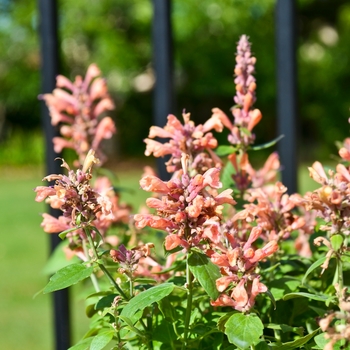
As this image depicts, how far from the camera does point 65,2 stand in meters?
15.0

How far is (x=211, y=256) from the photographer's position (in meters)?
0.92

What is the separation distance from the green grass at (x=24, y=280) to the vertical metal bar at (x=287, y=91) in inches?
15.9

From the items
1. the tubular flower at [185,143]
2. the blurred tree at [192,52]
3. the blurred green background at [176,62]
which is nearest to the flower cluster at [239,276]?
the tubular flower at [185,143]

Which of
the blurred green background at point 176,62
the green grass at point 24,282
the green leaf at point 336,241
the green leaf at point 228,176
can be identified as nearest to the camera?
the green leaf at point 336,241

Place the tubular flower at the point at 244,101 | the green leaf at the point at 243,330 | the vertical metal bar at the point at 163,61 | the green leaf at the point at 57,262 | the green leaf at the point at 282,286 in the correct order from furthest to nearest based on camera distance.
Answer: the vertical metal bar at the point at 163,61
the green leaf at the point at 57,262
the tubular flower at the point at 244,101
the green leaf at the point at 282,286
the green leaf at the point at 243,330

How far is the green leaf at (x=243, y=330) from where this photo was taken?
0.84 metres

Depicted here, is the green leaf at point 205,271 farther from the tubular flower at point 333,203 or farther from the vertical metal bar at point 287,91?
the vertical metal bar at point 287,91

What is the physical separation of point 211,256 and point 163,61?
91 cm

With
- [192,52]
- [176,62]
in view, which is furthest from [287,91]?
[192,52]

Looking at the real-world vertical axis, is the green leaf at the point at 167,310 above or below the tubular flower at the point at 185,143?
below

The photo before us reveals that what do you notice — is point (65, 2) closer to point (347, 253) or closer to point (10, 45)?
point (10, 45)

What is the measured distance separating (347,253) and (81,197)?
39 centimetres

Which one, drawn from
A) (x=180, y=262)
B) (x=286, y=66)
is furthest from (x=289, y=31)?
(x=180, y=262)

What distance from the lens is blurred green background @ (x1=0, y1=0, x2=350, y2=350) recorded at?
49.1 ft
